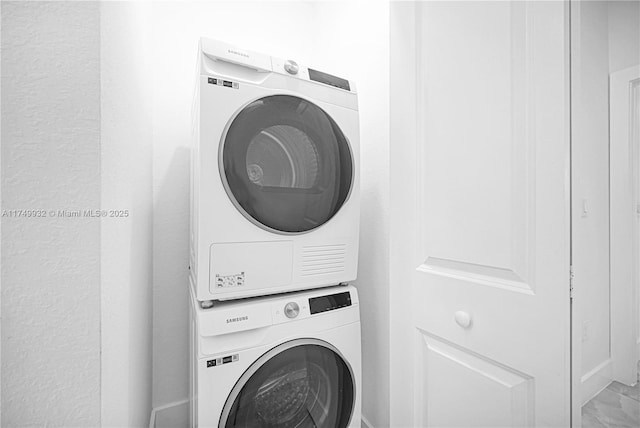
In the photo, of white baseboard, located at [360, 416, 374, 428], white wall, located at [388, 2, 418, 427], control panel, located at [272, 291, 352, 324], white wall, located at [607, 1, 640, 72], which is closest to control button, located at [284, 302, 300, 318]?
control panel, located at [272, 291, 352, 324]

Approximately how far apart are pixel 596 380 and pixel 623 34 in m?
0.83

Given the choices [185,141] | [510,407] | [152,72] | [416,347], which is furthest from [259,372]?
[152,72]

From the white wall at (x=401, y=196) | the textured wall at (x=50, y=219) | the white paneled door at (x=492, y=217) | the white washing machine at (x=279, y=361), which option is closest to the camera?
the textured wall at (x=50, y=219)

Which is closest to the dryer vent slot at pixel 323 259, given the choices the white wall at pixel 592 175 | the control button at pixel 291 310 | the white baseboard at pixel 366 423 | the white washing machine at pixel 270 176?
the white washing machine at pixel 270 176

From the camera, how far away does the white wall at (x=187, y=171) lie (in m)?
1.31

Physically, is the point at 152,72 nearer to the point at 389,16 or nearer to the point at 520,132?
the point at 389,16

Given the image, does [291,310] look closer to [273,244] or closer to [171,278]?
[273,244]

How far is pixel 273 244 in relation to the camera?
3.29 ft

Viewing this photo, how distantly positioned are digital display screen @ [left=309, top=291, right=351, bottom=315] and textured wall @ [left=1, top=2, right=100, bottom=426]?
649 mm

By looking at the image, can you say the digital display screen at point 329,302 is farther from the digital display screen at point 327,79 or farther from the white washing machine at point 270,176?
the digital display screen at point 327,79

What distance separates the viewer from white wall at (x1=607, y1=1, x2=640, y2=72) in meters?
0.64

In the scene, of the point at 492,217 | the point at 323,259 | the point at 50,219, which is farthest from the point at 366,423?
the point at 50,219

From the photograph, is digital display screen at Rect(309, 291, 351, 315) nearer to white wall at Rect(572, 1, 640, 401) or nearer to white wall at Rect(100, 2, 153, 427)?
white wall at Rect(100, 2, 153, 427)

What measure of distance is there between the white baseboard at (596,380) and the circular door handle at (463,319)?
28cm
